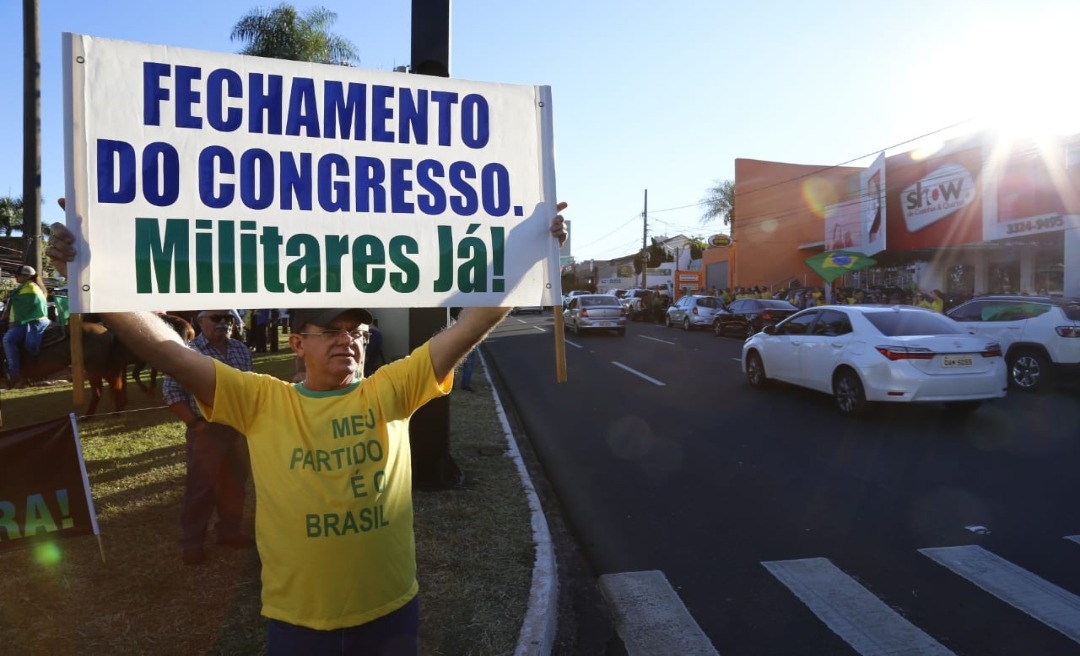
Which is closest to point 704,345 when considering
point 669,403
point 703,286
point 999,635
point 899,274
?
point 669,403

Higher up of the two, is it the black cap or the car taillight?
the black cap

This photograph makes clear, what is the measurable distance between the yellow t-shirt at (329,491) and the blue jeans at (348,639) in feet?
0.10

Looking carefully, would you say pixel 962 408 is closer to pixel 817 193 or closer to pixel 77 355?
pixel 77 355

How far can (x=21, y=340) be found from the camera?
399 inches

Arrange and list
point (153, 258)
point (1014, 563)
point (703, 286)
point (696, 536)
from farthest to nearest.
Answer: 1. point (703, 286)
2. point (696, 536)
3. point (1014, 563)
4. point (153, 258)

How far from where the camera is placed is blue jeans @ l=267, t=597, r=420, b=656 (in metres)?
2.19

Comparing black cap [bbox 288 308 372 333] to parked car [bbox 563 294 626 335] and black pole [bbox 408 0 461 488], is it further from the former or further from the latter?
parked car [bbox 563 294 626 335]

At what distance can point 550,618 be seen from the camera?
4.11m

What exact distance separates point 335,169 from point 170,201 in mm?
570

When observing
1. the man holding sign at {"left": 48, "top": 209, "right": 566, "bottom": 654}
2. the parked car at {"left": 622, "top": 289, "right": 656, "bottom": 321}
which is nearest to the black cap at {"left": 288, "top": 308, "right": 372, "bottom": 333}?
the man holding sign at {"left": 48, "top": 209, "right": 566, "bottom": 654}

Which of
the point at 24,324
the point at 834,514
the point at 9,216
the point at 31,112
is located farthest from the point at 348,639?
the point at 9,216

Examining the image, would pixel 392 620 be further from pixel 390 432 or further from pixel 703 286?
pixel 703 286

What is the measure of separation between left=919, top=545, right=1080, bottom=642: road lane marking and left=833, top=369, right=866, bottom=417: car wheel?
4.65 meters

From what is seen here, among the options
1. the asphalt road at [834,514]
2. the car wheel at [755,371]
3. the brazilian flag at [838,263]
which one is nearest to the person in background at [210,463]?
the asphalt road at [834,514]
